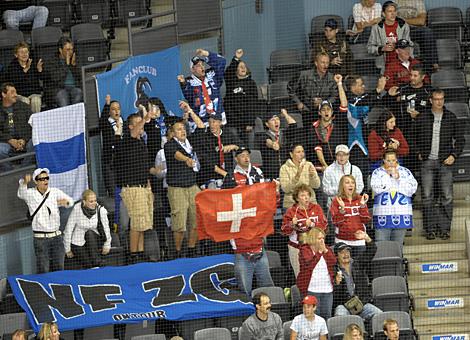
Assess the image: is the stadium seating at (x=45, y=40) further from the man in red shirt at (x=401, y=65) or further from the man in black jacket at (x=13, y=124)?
the man in red shirt at (x=401, y=65)

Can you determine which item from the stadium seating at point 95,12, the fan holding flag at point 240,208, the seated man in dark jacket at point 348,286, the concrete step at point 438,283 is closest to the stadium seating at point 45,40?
the stadium seating at point 95,12

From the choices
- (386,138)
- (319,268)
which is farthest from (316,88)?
(319,268)

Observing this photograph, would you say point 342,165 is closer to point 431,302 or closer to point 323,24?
point 431,302

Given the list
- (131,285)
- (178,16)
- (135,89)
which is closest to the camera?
(131,285)

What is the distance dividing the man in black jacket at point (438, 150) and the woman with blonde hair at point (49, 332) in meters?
4.60

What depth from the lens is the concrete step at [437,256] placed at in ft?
54.4

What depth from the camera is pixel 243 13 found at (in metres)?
18.6

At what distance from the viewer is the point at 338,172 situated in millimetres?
15922

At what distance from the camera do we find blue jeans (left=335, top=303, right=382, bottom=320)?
49.2 feet

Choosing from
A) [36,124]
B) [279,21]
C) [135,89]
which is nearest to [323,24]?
[279,21]

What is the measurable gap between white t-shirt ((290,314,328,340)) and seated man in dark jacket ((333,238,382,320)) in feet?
1.57

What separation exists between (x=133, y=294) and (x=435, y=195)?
144 inches

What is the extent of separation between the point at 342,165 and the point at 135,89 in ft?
8.19

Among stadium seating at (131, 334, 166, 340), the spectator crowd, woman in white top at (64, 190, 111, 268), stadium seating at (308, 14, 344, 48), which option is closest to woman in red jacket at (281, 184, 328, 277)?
the spectator crowd
